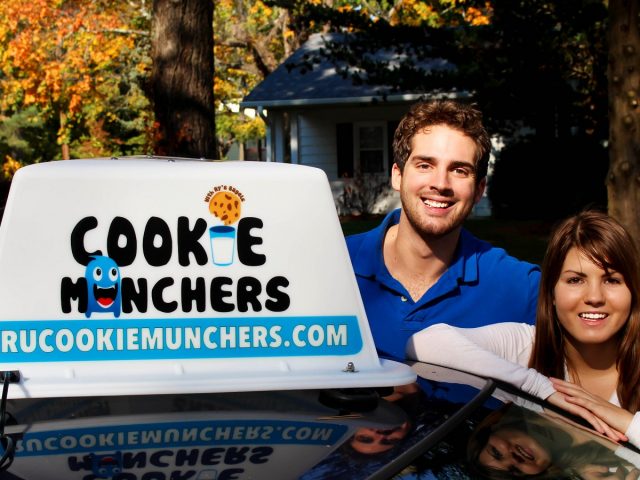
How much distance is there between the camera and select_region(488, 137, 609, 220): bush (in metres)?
17.1

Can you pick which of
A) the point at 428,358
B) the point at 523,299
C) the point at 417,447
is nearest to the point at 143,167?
the point at 417,447

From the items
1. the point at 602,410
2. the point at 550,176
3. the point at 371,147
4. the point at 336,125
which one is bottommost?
the point at 550,176

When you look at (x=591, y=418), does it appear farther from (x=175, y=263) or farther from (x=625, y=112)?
(x=625, y=112)

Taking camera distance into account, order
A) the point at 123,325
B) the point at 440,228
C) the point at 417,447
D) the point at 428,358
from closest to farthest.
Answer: the point at 417,447 < the point at 123,325 < the point at 428,358 < the point at 440,228

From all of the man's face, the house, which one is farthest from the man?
the house

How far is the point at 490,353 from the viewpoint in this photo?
2.40m

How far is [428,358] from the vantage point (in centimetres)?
244

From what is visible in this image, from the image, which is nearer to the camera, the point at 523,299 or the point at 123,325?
the point at 123,325

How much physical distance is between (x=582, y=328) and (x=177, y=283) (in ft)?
4.02

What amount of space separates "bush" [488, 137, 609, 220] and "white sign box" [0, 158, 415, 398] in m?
14.8

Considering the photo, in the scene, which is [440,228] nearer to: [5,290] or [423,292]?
[423,292]

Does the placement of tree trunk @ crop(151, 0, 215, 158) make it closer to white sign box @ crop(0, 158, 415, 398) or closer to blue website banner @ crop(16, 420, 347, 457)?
white sign box @ crop(0, 158, 415, 398)

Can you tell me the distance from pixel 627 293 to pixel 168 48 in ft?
20.9

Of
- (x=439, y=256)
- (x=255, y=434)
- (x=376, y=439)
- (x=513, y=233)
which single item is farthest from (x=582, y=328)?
(x=513, y=233)
